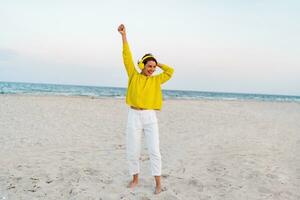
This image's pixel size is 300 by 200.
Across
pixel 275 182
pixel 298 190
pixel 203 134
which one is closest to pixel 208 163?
pixel 275 182

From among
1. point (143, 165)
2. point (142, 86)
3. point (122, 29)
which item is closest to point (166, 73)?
point (142, 86)

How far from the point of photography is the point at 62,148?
6770 mm

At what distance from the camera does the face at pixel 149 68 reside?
13.3ft

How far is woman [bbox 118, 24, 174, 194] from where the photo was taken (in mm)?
3998

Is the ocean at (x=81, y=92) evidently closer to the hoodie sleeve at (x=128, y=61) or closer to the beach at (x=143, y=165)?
the beach at (x=143, y=165)

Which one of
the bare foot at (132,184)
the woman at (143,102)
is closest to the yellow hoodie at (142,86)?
the woman at (143,102)

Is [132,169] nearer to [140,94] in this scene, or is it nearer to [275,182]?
[140,94]

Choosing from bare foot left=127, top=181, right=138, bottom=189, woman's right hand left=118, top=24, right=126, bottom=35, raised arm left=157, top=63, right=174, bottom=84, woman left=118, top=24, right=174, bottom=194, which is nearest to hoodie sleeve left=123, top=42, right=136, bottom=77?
woman left=118, top=24, right=174, bottom=194

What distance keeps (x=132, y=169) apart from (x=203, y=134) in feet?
18.0

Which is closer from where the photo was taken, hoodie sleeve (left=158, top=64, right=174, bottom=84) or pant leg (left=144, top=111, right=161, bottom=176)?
pant leg (left=144, top=111, right=161, bottom=176)

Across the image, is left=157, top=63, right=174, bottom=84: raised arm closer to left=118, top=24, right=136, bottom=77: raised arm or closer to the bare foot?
left=118, top=24, right=136, bottom=77: raised arm

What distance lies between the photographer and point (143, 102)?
3.98 meters

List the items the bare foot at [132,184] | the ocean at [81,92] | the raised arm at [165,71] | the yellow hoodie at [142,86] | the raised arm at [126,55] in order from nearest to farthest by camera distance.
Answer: the yellow hoodie at [142,86] → the raised arm at [126,55] → the raised arm at [165,71] → the bare foot at [132,184] → the ocean at [81,92]

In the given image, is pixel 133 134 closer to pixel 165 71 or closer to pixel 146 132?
pixel 146 132
